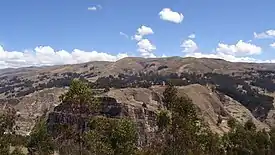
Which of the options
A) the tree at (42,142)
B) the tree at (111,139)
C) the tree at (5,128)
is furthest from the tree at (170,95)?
the tree at (42,142)

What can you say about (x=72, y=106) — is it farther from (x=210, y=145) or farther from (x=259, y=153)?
(x=259, y=153)

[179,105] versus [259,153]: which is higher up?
[179,105]

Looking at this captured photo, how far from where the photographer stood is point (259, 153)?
153m

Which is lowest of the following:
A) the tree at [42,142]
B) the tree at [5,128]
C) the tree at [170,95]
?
the tree at [42,142]

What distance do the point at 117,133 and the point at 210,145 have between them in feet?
153

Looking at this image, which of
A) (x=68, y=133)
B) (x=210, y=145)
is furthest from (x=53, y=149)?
(x=210, y=145)

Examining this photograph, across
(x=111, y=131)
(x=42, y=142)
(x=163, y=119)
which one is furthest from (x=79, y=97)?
(x=42, y=142)

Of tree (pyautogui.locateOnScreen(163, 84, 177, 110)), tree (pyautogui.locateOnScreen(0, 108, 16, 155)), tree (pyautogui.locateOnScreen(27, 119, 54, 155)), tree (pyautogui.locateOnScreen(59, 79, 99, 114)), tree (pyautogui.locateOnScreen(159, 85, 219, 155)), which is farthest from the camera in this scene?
tree (pyautogui.locateOnScreen(27, 119, 54, 155))

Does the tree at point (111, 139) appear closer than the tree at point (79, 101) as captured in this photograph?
No

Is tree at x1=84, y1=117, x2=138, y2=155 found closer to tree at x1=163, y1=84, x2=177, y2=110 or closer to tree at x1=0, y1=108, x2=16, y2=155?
tree at x1=163, y1=84, x2=177, y2=110

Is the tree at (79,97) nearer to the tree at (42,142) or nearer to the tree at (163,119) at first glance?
the tree at (163,119)

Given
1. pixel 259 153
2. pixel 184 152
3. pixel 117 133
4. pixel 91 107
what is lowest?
pixel 259 153

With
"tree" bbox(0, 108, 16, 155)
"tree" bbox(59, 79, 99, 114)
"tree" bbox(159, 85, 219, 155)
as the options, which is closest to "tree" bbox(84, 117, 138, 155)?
"tree" bbox(59, 79, 99, 114)

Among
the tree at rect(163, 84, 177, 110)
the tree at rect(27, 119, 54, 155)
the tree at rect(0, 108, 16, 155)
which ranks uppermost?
the tree at rect(163, 84, 177, 110)
